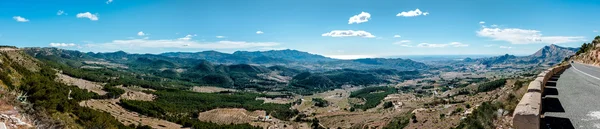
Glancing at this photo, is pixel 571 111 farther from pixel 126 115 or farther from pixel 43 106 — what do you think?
pixel 126 115

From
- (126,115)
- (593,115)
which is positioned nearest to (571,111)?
(593,115)

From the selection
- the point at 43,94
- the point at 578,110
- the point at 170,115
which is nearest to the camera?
the point at 578,110

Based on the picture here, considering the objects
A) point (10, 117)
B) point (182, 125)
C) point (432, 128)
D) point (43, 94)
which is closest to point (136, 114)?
point (182, 125)

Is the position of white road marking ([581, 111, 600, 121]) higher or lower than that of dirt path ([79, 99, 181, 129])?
higher

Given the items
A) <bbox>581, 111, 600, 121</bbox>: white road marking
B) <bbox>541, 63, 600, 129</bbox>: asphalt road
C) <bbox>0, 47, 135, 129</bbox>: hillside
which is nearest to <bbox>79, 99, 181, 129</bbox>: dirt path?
<bbox>0, 47, 135, 129</bbox>: hillside

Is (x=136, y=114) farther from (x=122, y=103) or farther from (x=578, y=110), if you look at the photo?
(x=578, y=110)

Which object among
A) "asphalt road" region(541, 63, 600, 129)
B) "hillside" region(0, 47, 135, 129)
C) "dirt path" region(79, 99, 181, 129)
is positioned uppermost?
"asphalt road" region(541, 63, 600, 129)

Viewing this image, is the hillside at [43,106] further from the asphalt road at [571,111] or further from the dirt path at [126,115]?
the asphalt road at [571,111]

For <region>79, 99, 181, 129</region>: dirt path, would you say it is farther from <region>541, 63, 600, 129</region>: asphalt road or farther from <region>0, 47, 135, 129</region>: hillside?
<region>541, 63, 600, 129</region>: asphalt road

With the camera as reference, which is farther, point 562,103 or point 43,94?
point 43,94
